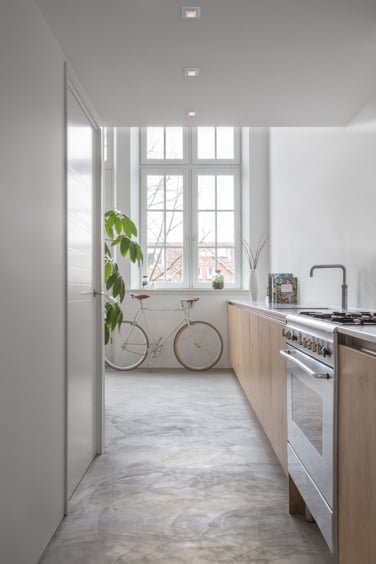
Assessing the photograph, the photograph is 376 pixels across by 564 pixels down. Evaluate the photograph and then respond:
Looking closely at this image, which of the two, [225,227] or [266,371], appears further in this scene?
[225,227]

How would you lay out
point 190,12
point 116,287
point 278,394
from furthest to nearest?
1. point 116,287
2. point 278,394
3. point 190,12

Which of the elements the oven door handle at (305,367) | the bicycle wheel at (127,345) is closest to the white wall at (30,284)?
the oven door handle at (305,367)

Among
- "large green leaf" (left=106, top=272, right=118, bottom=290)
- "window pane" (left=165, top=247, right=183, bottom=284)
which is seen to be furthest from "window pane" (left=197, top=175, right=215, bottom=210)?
"large green leaf" (left=106, top=272, right=118, bottom=290)

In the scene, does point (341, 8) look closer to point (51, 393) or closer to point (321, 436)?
point (321, 436)

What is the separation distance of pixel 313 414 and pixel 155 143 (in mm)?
5144

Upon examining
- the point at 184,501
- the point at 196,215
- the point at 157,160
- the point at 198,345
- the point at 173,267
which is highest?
the point at 157,160

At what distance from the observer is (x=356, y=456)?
1305 millimetres

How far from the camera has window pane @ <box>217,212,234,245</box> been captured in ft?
20.7

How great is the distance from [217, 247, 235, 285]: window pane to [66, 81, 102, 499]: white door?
3379 millimetres

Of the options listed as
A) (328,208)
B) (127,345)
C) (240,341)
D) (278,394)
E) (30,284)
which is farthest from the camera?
(127,345)

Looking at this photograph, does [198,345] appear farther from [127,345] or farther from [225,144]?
[225,144]

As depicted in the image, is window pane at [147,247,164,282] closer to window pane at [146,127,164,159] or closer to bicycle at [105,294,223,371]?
bicycle at [105,294,223,371]

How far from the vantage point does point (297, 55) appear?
2.25 m

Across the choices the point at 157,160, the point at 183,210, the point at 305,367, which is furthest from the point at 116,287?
the point at 157,160
